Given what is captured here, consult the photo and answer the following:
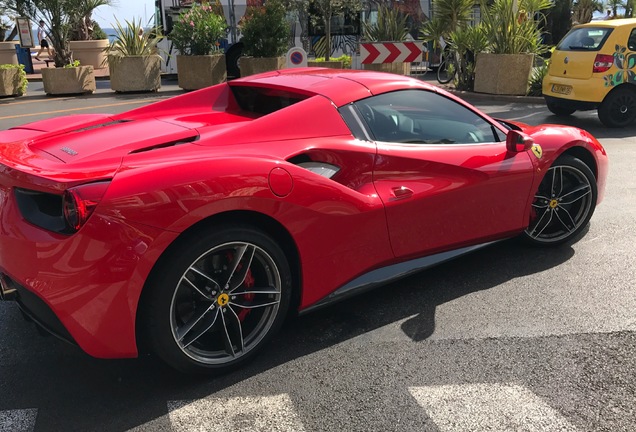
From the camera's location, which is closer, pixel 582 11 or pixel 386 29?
pixel 386 29

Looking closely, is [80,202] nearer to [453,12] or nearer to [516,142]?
[516,142]

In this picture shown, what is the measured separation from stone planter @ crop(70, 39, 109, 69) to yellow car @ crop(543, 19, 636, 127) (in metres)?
15.2

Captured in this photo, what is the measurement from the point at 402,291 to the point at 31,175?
2.29 metres

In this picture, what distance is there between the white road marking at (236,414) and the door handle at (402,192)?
1252mm

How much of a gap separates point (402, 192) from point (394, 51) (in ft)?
27.3

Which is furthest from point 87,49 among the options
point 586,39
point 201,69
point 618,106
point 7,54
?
point 618,106

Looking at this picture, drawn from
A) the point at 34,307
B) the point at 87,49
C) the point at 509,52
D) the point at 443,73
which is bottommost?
the point at 34,307

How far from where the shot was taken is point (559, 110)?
10.7 meters

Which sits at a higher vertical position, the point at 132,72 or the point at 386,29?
the point at 386,29

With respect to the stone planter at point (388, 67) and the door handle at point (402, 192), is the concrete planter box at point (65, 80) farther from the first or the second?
the door handle at point (402, 192)

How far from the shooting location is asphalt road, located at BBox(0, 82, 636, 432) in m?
2.58

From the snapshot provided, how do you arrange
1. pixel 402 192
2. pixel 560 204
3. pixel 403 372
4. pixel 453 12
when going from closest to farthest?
pixel 403 372
pixel 402 192
pixel 560 204
pixel 453 12

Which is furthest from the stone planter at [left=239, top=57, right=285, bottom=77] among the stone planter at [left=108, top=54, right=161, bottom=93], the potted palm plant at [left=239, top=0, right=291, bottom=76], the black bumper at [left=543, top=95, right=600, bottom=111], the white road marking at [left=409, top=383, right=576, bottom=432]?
the white road marking at [left=409, top=383, right=576, bottom=432]

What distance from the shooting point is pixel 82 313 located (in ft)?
8.10
